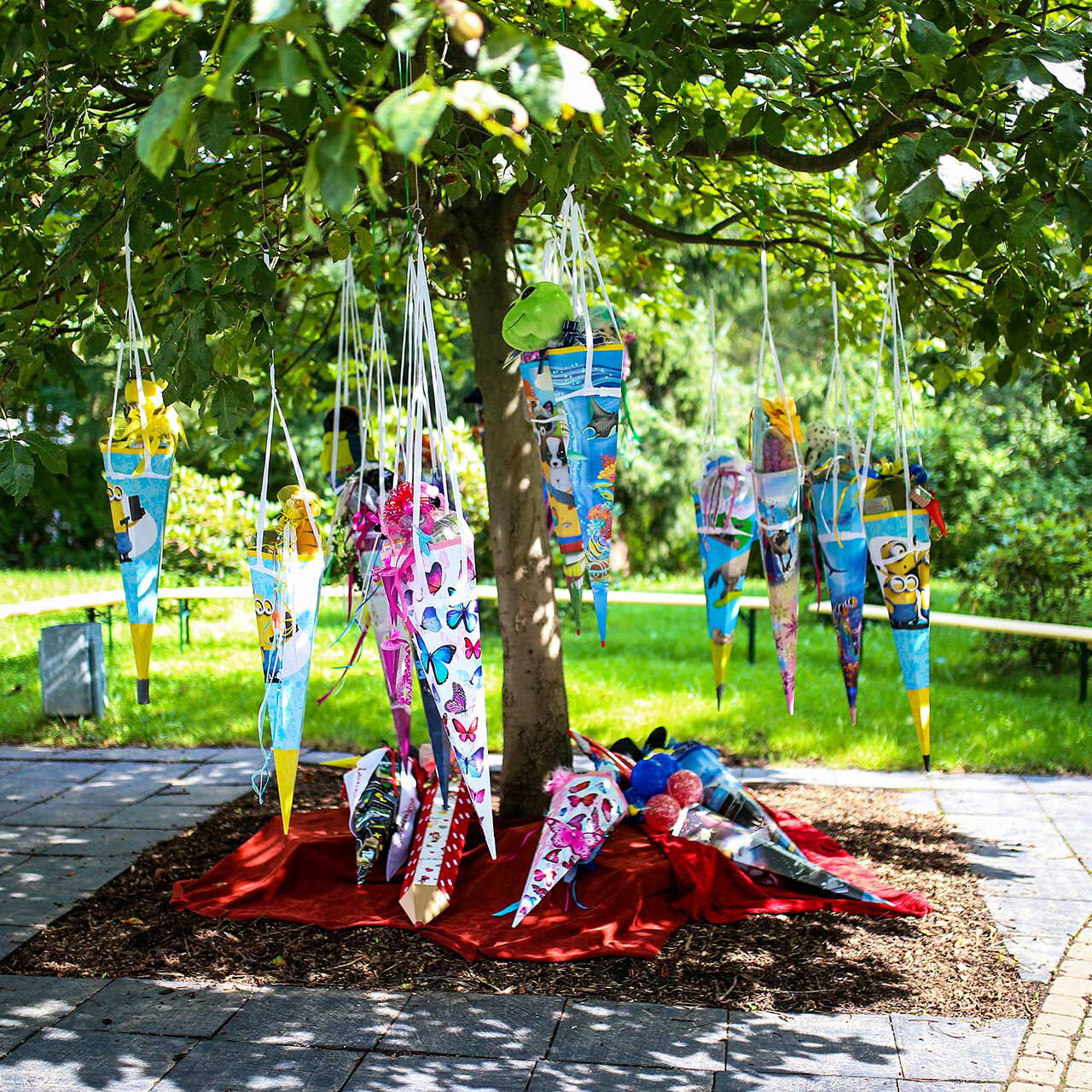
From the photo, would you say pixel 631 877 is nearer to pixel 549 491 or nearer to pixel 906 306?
pixel 549 491

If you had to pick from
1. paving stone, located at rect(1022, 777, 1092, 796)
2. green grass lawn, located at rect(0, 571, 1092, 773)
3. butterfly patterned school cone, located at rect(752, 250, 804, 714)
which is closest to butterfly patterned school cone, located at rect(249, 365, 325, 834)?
butterfly patterned school cone, located at rect(752, 250, 804, 714)

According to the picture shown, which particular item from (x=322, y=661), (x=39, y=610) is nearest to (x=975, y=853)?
(x=322, y=661)

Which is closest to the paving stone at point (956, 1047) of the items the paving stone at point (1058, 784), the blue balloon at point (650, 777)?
the blue balloon at point (650, 777)

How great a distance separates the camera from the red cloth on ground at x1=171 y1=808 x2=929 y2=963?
372 centimetres

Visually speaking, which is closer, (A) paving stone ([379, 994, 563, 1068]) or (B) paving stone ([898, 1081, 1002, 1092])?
(B) paving stone ([898, 1081, 1002, 1092])

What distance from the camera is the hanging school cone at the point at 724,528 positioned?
11.4 ft

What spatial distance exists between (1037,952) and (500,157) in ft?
10.5

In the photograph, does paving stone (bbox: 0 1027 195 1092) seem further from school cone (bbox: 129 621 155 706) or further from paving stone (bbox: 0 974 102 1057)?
school cone (bbox: 129 621 155 706)

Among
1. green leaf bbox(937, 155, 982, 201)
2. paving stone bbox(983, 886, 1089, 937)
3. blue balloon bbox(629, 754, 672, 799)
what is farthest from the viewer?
blue balloon bbox(629, 754, 672, 799)

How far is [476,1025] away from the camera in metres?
3.22

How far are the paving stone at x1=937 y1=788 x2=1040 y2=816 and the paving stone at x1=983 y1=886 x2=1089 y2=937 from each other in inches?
41.0

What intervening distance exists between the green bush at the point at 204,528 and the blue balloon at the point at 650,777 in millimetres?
6266

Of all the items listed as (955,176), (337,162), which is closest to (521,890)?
(955,176)

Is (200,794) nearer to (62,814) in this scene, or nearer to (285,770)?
(62,814)
